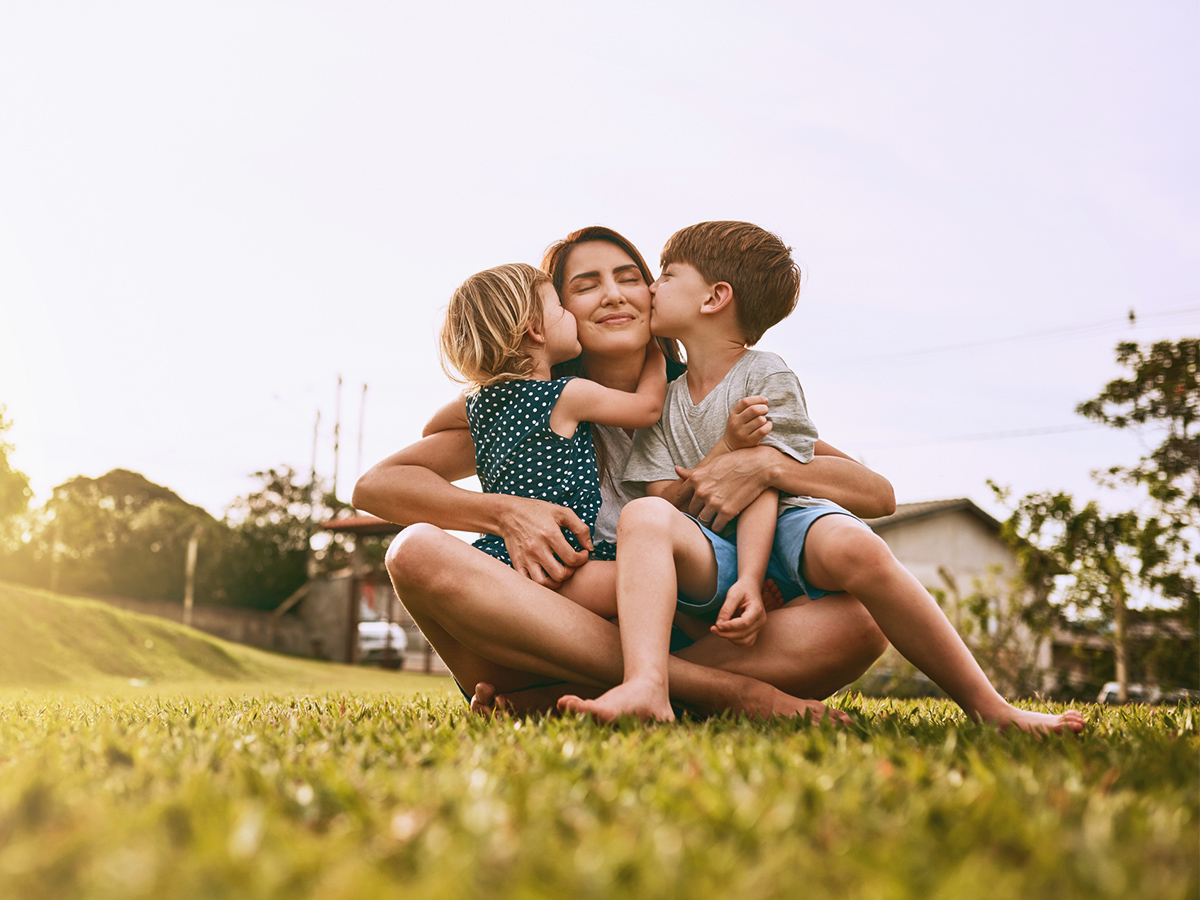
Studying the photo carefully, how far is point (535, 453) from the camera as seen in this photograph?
2.85 m

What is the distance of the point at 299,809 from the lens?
1240mm

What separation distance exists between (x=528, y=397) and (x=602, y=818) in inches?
70.0

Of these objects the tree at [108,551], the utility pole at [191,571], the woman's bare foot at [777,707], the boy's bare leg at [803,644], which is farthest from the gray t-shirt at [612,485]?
the tree at [108,551]

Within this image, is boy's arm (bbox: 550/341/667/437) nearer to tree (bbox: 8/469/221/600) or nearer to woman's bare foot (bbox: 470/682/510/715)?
woman's bare foot (bbox: 470/682/510/715)

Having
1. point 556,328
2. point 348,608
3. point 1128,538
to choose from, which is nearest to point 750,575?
point 556,328

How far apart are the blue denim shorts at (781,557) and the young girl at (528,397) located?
11.7 inches


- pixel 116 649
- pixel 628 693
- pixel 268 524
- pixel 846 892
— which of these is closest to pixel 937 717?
pixel 628 693

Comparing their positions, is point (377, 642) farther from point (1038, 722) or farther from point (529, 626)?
point (1038, 722)

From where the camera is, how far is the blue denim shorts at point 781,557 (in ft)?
8.39

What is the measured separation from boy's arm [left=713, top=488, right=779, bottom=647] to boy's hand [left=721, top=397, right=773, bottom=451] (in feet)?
0.55

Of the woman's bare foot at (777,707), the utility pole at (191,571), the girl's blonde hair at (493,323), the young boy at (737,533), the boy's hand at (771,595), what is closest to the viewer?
the young boy at (737,533)

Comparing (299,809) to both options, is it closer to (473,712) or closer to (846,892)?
(846,892)

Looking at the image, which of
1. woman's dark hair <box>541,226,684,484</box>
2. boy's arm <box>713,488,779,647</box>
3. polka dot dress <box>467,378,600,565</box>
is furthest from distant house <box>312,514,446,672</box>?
boy's arm <box>713,488,779,647</box>

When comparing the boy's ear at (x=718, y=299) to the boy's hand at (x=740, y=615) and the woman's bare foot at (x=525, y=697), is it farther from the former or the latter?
the woman's bare foot at (x=525, y=697)
